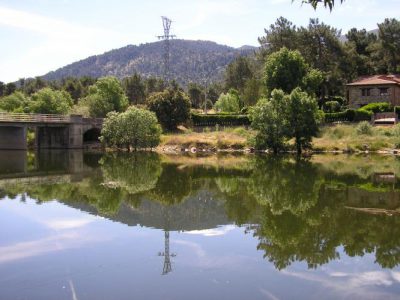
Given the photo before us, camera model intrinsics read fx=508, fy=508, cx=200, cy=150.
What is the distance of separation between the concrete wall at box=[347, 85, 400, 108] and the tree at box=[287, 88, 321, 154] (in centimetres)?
1949

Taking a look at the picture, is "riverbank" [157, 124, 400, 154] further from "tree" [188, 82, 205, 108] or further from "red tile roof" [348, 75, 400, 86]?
"tree" [188, 82, 205, 108]

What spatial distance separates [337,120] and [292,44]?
1619 centimetres

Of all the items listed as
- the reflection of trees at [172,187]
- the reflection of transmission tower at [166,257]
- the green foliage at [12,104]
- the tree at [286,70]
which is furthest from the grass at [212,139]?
the reflection of transmission tower at [166,257]

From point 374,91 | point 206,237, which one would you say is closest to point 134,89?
point 374,91

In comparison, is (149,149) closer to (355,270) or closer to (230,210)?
(230,210)

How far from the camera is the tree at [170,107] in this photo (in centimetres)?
7044

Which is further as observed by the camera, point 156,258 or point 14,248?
point 14,248

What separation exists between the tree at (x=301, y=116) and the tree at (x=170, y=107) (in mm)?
20340

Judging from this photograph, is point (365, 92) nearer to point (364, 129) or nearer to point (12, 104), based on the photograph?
point (364, 129)

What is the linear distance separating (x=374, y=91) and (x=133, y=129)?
33659 millimetres

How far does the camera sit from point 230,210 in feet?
78.5

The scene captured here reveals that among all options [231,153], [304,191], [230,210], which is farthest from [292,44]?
[230,210]

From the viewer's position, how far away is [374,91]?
230ft

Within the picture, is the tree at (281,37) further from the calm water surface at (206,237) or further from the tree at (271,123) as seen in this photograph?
the calm water surface at (206,237)
